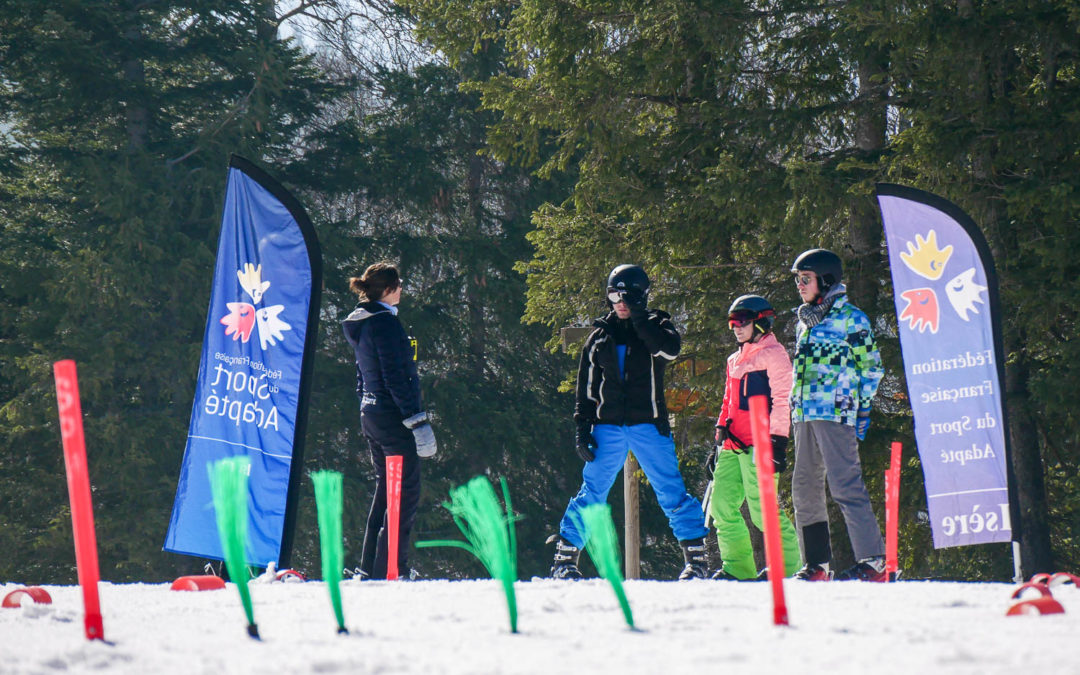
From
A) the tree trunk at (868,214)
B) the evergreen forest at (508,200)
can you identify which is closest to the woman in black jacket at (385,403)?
the evergreen forest at (508,200)

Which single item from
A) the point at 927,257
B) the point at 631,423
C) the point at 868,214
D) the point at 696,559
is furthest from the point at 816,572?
the point at 868,214

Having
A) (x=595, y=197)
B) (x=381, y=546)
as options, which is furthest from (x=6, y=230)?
(x=381, y=546)

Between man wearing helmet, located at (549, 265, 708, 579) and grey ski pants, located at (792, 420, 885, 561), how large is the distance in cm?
56

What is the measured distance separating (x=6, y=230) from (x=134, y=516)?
541 cm

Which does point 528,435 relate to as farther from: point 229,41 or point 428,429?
point 428,429

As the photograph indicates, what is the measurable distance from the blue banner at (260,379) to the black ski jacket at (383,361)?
1.67 ft

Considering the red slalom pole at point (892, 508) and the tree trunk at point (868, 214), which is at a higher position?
the tree trunk at point (868, 214)

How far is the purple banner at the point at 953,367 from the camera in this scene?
23.5 ft

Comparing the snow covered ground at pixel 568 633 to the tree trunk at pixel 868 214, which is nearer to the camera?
the snow covered ground at pixel 568 633

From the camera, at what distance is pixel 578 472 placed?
23.2m

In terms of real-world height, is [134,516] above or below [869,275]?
below

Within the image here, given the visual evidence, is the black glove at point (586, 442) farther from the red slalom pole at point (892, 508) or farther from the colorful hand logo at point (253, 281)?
the colorful hand logo at point (253, 281)

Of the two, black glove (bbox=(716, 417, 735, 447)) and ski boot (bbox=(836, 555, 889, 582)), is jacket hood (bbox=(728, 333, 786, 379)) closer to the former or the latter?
black glove (bbox=(716, 417, 735, 447))

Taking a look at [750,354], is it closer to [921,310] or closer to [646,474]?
[646,474]
